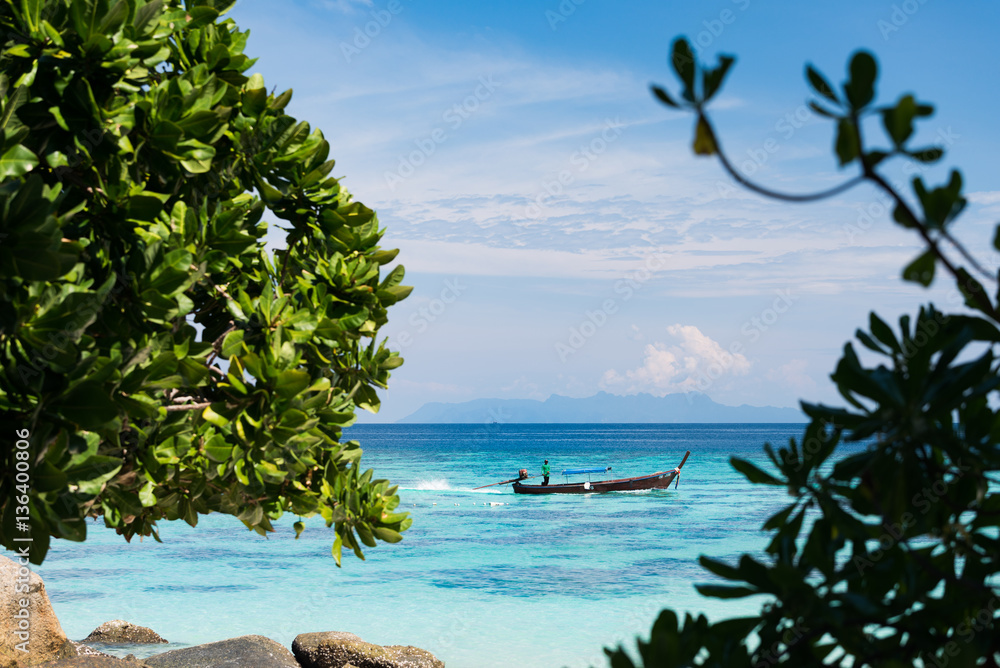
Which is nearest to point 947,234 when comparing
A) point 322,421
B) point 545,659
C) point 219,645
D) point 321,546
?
point 322,421

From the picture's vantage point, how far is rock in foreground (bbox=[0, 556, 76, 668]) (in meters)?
7.70

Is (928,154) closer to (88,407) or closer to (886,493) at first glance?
(886,493)

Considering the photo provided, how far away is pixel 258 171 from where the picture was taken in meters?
3.22

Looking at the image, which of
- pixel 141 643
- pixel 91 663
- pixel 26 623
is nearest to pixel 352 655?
pixel 91 663

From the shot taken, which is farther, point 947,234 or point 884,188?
point 947,234

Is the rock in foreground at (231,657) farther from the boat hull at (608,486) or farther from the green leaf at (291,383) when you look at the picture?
the boat hull at (608,486)

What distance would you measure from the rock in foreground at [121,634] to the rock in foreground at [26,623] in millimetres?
3925

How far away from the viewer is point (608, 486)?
105 feet

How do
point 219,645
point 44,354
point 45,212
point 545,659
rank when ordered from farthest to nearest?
1. point 545,659
2. point 219,645
3. point 44,354
4. point 45,212

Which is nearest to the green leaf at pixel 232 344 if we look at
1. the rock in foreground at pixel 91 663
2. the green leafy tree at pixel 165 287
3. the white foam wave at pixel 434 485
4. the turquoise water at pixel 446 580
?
the green leafy tree at pixel 165 287

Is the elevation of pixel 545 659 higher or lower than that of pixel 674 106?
lower

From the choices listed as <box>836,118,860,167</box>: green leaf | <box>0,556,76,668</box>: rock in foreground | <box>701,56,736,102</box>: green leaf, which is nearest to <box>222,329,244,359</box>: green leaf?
<box>701,56,736,102</box>: green leaf

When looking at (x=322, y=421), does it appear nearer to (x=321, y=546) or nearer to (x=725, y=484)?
(x=321, y=546)

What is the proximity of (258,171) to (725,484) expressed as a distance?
134 ft
